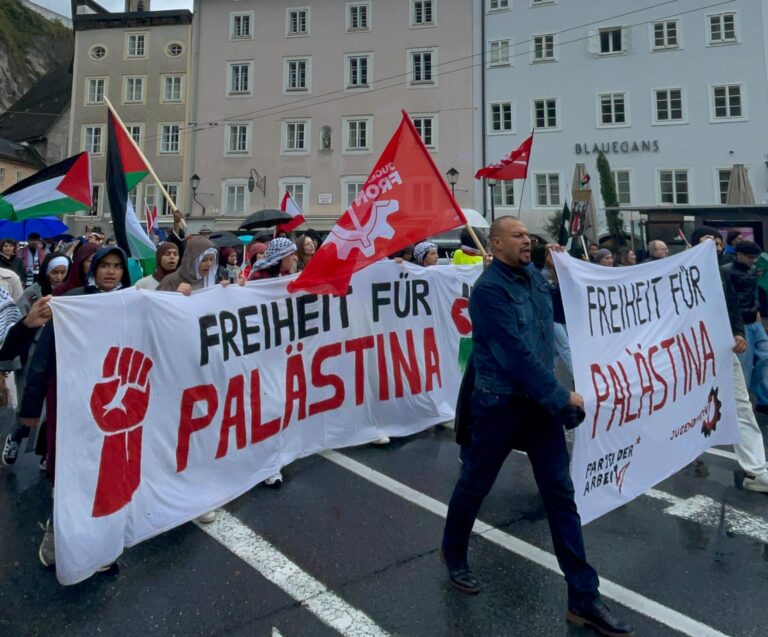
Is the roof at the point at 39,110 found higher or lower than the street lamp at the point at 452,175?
higher

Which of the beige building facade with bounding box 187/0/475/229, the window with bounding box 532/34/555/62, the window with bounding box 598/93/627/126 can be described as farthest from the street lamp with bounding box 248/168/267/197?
the window with bounding box 598/93/627/126

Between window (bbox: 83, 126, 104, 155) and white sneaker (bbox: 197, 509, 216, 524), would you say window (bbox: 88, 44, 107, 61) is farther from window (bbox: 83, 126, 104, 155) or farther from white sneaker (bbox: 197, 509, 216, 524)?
white sneaker (bbox: 197, 509, 216, 524)

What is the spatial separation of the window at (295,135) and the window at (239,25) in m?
6.70

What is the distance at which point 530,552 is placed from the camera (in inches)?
134

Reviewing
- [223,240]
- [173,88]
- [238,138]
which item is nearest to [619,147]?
[238,138]

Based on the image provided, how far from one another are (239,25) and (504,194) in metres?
19.6

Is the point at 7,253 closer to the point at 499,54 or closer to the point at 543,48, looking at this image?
the point at 499,54

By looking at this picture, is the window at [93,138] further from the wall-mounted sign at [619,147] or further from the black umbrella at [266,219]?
the wall-mounted sign at [619,147]

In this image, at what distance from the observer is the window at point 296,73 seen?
111ft

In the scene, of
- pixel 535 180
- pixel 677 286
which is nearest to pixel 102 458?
pixel 677 286

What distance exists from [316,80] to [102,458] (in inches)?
1335

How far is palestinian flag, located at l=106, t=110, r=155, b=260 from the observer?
5.80 meters

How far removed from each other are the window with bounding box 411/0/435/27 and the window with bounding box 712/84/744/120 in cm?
1572

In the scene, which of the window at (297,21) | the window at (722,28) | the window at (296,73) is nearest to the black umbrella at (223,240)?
the window at (296,73)
